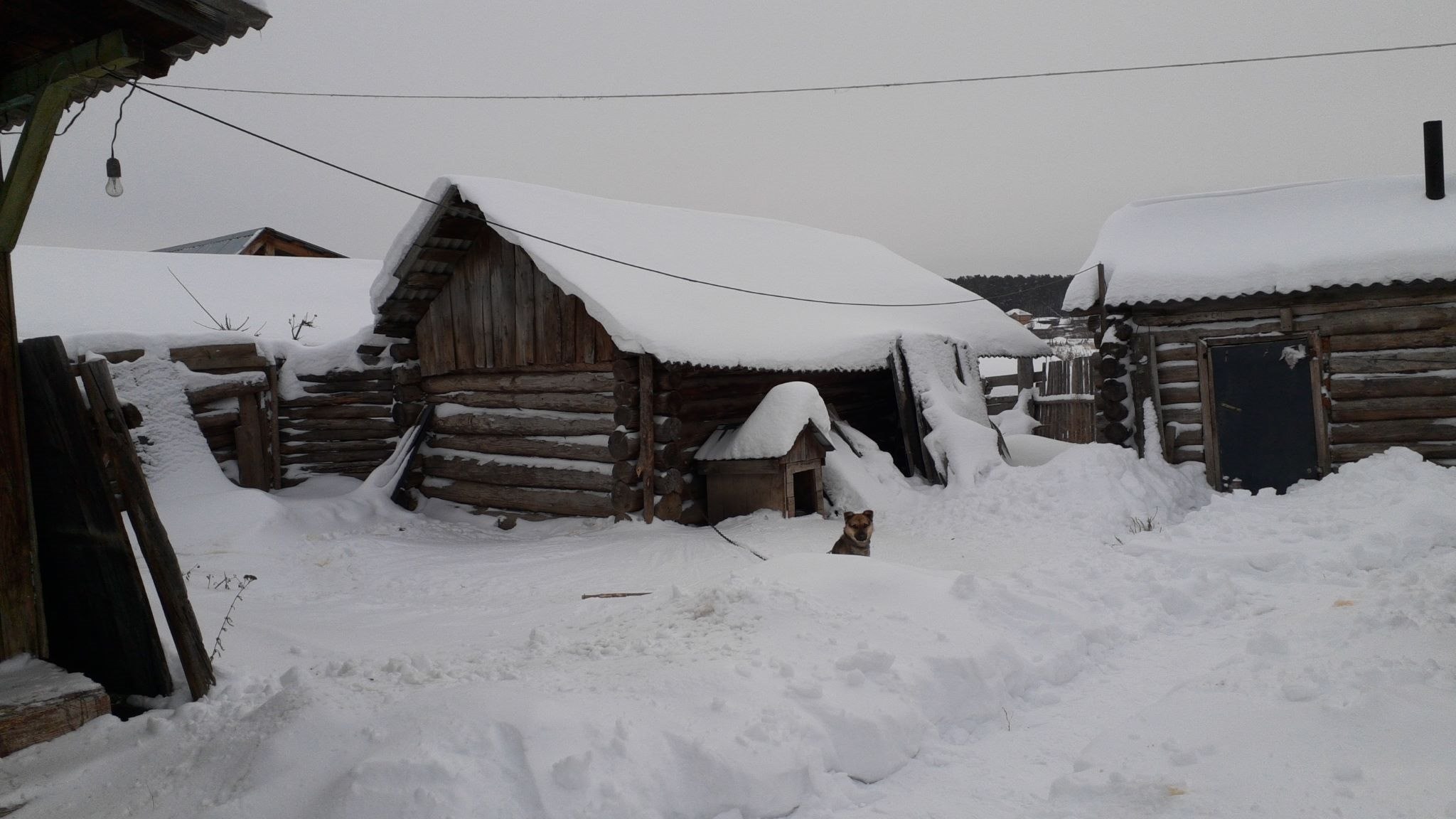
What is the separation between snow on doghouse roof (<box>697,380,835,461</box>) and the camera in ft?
33.4

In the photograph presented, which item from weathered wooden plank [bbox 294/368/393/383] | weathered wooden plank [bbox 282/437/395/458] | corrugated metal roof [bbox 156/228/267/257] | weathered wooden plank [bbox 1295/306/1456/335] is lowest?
weathered wooden plank [bbox 282/437/395/458]

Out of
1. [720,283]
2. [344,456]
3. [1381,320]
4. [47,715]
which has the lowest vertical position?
[47,715]

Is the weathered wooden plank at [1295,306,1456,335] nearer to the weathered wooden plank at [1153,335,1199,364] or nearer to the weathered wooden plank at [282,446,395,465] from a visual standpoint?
the weathered wooden plank at [1153,335,1199,364]

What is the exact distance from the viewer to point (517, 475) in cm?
1170

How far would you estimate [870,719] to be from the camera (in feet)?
12.9

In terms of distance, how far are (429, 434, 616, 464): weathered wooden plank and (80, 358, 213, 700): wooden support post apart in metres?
6.28

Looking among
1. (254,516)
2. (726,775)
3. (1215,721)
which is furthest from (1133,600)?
(254,516)

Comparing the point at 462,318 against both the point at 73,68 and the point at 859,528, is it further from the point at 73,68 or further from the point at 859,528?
the point at 73,68

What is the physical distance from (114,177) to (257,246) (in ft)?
64.1

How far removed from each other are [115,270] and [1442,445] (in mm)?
22636

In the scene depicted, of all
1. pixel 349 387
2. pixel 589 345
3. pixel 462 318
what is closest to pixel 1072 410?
pixel 589 345

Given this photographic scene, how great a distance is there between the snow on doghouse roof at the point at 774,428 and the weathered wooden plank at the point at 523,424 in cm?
136

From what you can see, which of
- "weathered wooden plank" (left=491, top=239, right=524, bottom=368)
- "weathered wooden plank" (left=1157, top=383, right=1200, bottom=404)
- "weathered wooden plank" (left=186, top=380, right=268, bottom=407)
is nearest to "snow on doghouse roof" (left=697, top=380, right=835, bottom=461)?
"weathered wooden plank" (left=491, top=239, right=524, bottom=368)

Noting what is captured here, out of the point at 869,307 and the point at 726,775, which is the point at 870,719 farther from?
the point at 869,307
